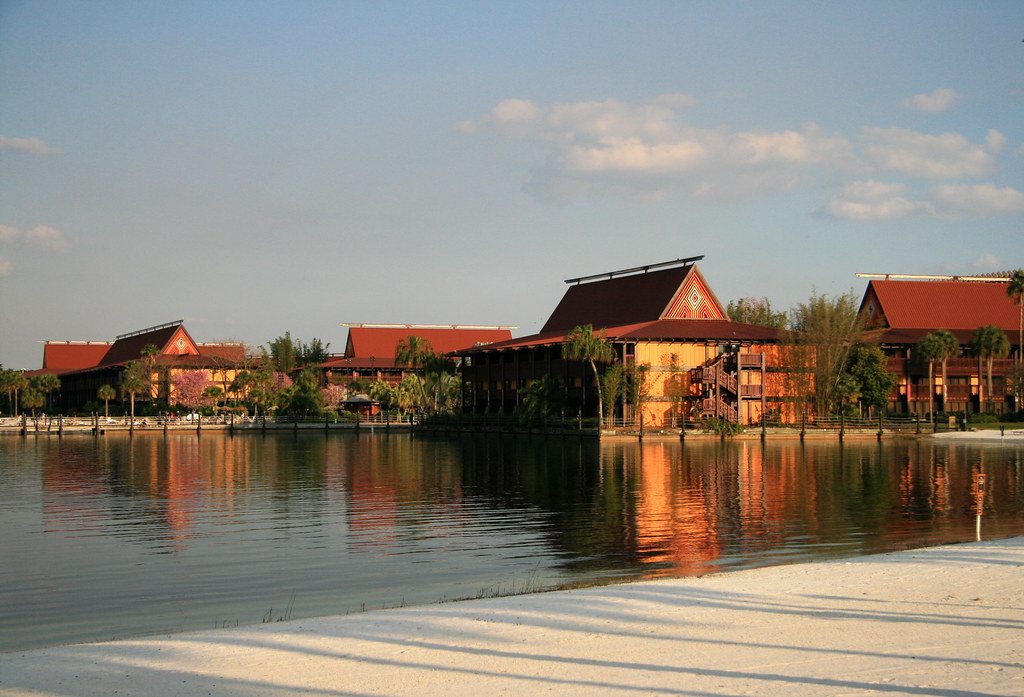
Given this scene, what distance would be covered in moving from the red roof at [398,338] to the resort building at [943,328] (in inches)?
2018

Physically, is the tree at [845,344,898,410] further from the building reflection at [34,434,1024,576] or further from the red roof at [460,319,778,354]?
the building reflection at [34,434,1024,576]

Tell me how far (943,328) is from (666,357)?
34462mm

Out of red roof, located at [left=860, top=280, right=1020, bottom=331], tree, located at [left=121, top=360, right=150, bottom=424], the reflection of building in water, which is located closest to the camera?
A: the reflection of building in water

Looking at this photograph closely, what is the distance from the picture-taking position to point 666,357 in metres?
66.7

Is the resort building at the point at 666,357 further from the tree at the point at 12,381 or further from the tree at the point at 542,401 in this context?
the tree at the point at 12,381

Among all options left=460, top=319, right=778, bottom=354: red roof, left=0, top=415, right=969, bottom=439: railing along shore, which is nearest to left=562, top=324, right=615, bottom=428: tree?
left=460, top=319, right=778, bottom=354: red roof

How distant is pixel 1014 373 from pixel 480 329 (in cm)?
7025

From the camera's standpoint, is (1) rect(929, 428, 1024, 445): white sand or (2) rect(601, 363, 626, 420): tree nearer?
(1) rect(929, 428, 1024, 445): white sand

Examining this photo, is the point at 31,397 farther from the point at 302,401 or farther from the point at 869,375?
the point at 869,375

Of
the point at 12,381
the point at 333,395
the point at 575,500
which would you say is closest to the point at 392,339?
the point at 333,395

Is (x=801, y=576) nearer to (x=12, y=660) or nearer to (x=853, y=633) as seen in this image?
(x=853, y=633)

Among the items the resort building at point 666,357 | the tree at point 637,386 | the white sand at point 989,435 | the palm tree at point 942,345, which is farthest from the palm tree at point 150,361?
the white sand at point 989,435

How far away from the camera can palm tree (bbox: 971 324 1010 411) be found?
7700 centimetres

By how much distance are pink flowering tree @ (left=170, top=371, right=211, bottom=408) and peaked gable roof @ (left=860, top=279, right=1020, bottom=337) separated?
66434 mm
